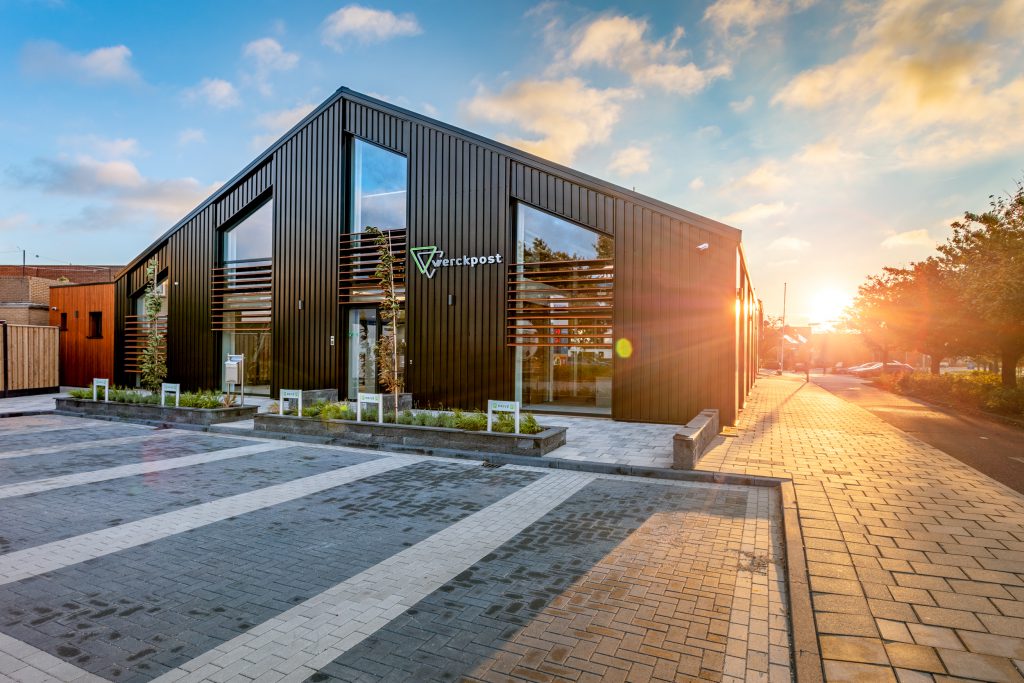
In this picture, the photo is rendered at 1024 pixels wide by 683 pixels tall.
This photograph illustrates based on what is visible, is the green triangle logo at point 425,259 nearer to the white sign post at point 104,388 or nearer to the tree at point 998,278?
the white sign post at point 104,388

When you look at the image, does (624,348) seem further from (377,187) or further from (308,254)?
(308,254)

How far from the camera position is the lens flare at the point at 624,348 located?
13.4 m

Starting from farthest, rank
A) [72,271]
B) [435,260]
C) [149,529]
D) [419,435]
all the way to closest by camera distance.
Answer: [72,271]
[435,260]
[419,435]
[149,529]

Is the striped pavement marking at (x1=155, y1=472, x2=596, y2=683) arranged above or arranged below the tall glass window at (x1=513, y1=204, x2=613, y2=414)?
below

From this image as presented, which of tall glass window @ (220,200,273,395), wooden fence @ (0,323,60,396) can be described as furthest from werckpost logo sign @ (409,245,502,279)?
wooden fence @ (0,323,60,396)

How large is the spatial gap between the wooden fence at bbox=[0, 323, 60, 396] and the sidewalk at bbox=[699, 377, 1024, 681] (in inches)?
976

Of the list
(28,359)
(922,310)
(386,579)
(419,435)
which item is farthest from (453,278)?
(922,310)

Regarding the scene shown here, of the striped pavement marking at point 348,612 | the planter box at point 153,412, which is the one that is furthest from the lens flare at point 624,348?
the planter box at point 153,412

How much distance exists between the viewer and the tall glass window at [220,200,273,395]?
18.6 meters

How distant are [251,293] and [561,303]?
Result: 1147 centimetres

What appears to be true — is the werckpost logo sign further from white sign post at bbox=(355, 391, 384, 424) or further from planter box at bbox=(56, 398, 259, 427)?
planter box at bbox=(56, 398, 259, 427)

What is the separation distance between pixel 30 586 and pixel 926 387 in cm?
2996

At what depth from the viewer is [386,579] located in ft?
14.3

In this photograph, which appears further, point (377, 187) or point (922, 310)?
point (922, 310)
